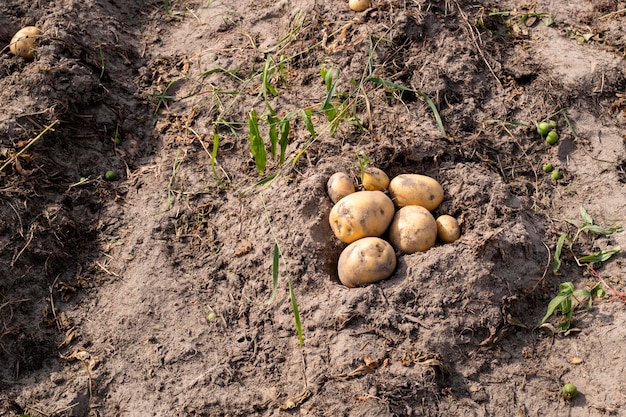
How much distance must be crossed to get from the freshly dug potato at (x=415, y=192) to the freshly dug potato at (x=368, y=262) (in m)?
0.29

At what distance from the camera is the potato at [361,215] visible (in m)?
2.94

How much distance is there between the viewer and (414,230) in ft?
9.68

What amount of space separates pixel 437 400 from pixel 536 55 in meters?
2.43

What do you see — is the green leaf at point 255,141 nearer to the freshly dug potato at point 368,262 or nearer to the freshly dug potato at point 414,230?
the freshly dug potato at point 368,262

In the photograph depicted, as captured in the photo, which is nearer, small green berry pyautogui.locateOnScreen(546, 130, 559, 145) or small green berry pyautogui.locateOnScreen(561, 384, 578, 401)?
small green berry pyautogui.locateOnScreen(561, 384, 578, 401)

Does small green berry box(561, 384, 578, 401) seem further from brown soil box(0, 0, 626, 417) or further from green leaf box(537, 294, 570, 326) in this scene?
green leaf box(537, 294, 570, 326)

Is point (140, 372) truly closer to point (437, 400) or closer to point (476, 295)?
point (437, 400)

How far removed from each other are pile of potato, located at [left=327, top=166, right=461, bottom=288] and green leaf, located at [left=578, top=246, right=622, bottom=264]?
2.19ft

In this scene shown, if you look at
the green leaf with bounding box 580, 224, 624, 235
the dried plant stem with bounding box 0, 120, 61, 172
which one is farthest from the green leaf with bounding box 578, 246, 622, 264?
the dried plant stem with bounding box 0, 120, 61, 172

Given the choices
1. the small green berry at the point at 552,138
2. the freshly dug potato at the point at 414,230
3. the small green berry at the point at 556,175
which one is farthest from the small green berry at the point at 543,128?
the freshly dug potato at the point at 414,230

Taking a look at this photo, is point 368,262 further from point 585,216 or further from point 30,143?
point 30,143

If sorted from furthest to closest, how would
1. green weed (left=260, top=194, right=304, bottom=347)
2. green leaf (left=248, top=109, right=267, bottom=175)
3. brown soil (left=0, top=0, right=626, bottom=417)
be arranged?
green leaf (left=248, top=109, right=267, bottom=175) < brown soil (left=0, top=0, right=626, bottom=417) < green weed (left=260, top=194, right=304, bottom=347)

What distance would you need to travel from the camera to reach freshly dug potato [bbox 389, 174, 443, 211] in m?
3.08

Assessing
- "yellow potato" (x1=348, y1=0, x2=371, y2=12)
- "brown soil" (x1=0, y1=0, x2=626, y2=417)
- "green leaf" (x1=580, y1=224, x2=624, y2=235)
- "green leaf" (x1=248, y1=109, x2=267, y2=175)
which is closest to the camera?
"brown soil" (x1=0, y1=0, x2=626, y2=417)
